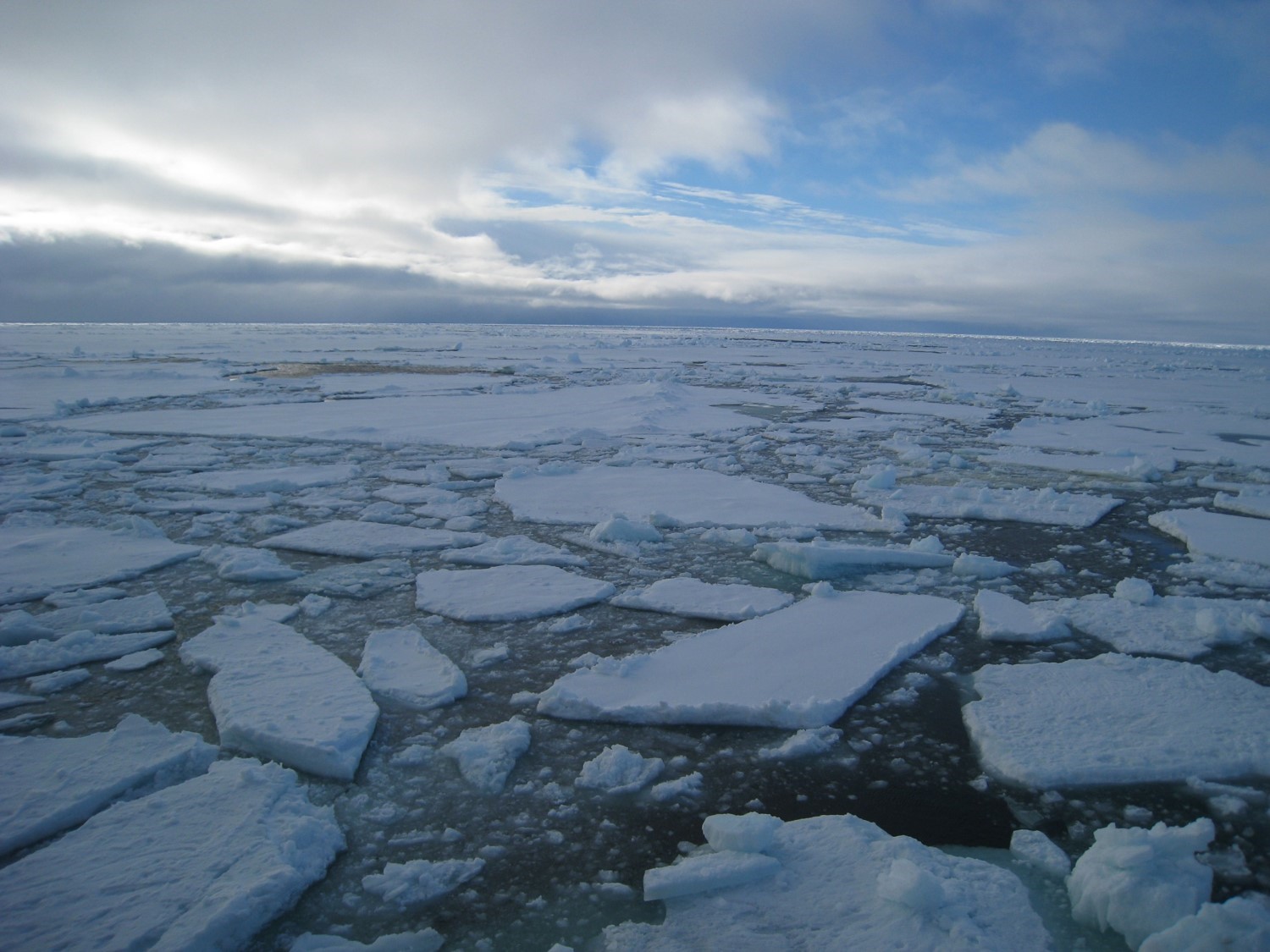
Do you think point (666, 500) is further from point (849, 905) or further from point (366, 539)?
point (849, 905)

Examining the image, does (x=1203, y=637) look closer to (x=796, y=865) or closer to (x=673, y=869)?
(x=796, y=865)

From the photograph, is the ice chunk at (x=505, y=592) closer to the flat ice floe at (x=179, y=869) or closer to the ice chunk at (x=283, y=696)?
the ice chunk at (x=283, y=696)

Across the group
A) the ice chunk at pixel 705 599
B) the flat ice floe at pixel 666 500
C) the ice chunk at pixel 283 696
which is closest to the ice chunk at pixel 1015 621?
the ice chunk at pixel 705 599

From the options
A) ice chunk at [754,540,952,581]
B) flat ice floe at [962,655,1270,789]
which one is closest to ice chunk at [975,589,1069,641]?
flat ice floe at [962,655,1270,789]

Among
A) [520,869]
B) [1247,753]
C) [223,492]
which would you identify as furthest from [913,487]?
[223,492]

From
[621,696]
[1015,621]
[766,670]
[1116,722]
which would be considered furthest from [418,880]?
[1015,621]

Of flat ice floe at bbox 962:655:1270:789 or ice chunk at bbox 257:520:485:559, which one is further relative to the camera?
ice chunk at bbox 257:520:485:559

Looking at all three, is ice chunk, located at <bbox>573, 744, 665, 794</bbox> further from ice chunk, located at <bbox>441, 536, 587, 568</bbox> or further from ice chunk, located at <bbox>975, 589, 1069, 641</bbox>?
ice chunk, located at <bbox>441, 536, 587, 568</bbox>
